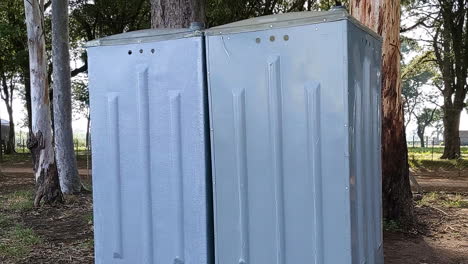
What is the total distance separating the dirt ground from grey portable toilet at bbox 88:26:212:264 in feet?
11.6

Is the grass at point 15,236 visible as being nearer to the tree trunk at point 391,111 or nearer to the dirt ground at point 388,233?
the dirt ground at point 388,233

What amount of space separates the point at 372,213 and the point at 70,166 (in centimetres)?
1042

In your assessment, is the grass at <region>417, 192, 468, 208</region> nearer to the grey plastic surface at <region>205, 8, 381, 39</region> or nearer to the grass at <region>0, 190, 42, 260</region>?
the grass at <region>0, 190, 42, 260</region>

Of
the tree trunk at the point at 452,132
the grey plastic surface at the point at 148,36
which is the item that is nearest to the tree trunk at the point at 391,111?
the grey plastic surface at the point at 148,36

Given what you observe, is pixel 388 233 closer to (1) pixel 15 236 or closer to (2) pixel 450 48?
(1) pixel 15 236

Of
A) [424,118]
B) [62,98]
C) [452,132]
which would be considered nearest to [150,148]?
[62,98]

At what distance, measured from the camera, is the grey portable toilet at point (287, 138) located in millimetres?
2558

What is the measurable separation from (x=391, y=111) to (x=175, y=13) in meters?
3.32

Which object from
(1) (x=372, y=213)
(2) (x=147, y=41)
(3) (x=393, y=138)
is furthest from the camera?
(3) (x=393, y=138)

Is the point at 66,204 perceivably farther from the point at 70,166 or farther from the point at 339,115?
the point at 339,115

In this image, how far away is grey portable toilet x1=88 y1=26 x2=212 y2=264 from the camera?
2832 mm

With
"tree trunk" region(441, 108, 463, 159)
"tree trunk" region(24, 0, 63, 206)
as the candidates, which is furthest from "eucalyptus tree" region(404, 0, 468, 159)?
"tree trunk" region(24, 0, 63, 206)

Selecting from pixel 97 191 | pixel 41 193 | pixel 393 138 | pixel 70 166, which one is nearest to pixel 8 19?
pixel 70 166

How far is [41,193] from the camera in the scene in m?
10.9
